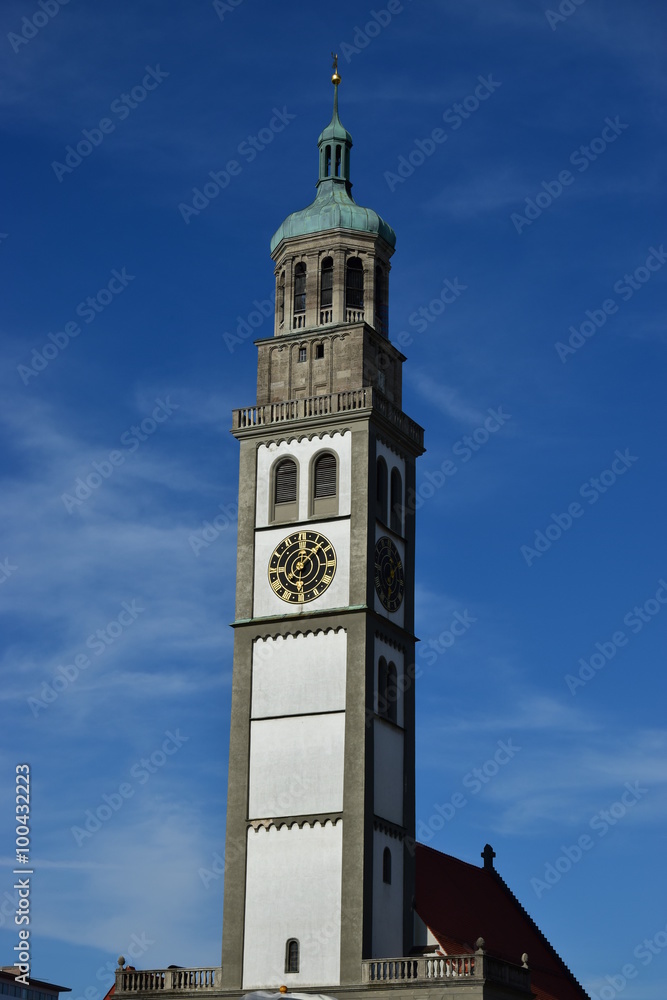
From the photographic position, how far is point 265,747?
212 feet

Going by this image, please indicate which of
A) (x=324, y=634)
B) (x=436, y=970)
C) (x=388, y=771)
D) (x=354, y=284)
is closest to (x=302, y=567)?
(x=324, y=634)

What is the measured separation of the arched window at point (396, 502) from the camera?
226 ft

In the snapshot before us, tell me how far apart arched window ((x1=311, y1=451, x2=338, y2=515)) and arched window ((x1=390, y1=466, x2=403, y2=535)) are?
279cm

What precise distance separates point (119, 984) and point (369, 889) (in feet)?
32.0

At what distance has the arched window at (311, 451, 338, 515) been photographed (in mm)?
67125

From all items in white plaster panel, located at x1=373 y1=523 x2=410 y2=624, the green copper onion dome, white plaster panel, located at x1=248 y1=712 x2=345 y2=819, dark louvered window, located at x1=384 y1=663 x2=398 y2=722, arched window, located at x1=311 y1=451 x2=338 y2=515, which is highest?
the green copper onion dome

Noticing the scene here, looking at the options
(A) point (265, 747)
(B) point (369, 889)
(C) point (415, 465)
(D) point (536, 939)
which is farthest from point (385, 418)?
(D) point (536, 939)

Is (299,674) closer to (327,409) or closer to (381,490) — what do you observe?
(381,490)

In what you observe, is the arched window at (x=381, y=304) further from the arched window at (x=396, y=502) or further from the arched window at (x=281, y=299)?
the arched window at (x=396, y=502)

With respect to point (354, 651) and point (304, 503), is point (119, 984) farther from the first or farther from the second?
point (304, 503)

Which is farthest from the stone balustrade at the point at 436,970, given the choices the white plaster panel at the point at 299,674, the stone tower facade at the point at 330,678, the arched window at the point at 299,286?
the arched window at the point at 299,286

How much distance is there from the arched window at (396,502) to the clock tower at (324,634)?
0.32 ft

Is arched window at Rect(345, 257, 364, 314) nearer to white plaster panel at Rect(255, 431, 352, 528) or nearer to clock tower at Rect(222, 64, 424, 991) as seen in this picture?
clock tower at Rect(222, 64, 424, 991)

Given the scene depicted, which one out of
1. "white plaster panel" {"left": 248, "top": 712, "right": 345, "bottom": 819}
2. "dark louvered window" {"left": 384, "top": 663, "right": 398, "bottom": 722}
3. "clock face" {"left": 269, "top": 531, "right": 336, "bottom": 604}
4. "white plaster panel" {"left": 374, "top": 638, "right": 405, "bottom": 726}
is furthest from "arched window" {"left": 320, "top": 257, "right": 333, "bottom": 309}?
"white plaster panel" {"left": 248, "top": 712, "right": 345, "bottom": 819}
